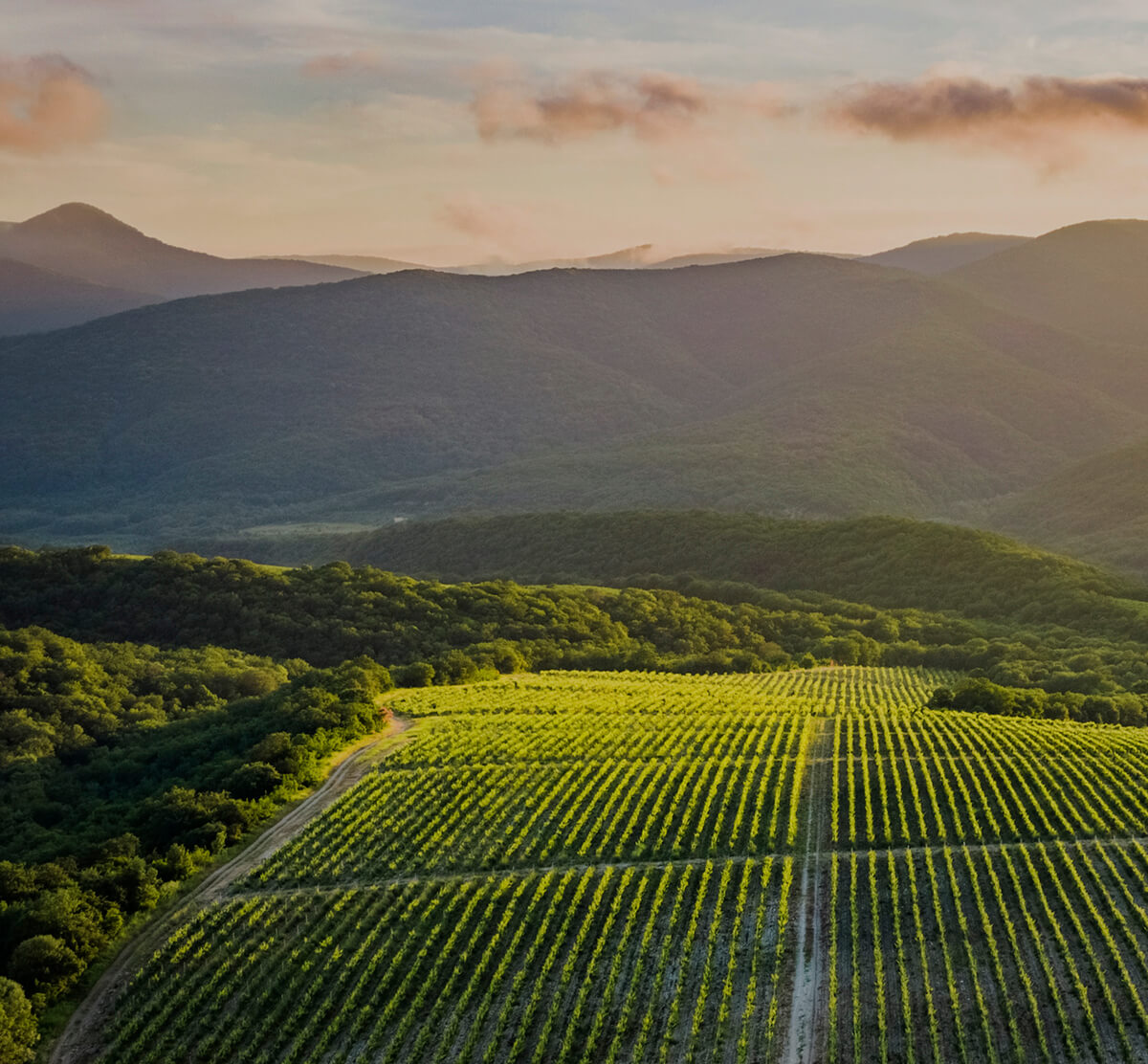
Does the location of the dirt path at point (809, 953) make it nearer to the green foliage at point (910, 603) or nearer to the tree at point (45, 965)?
the tree at point (45, 965)

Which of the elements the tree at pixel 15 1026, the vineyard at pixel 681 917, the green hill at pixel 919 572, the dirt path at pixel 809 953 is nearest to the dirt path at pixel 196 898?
the vineyard at pixel 681 917

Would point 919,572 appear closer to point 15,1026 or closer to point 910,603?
point 910,603

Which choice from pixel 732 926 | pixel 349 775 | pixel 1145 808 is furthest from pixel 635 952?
pixel 1145 808

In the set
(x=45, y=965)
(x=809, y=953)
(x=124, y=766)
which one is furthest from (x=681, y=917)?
(x=124, y=766)

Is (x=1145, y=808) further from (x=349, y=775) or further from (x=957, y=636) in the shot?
(x=957, y=636)

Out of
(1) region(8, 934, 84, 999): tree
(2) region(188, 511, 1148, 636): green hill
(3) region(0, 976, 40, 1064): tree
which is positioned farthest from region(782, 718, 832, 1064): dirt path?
(2) region(188, 511, 1148, 636): green hill

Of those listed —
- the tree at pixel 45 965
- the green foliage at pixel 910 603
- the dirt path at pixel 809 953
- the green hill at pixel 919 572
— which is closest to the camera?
the dirt path at pixel 809 953

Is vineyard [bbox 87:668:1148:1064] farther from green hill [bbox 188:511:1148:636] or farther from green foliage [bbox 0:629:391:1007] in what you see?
green hill [bbox 188:511:1148:636]
